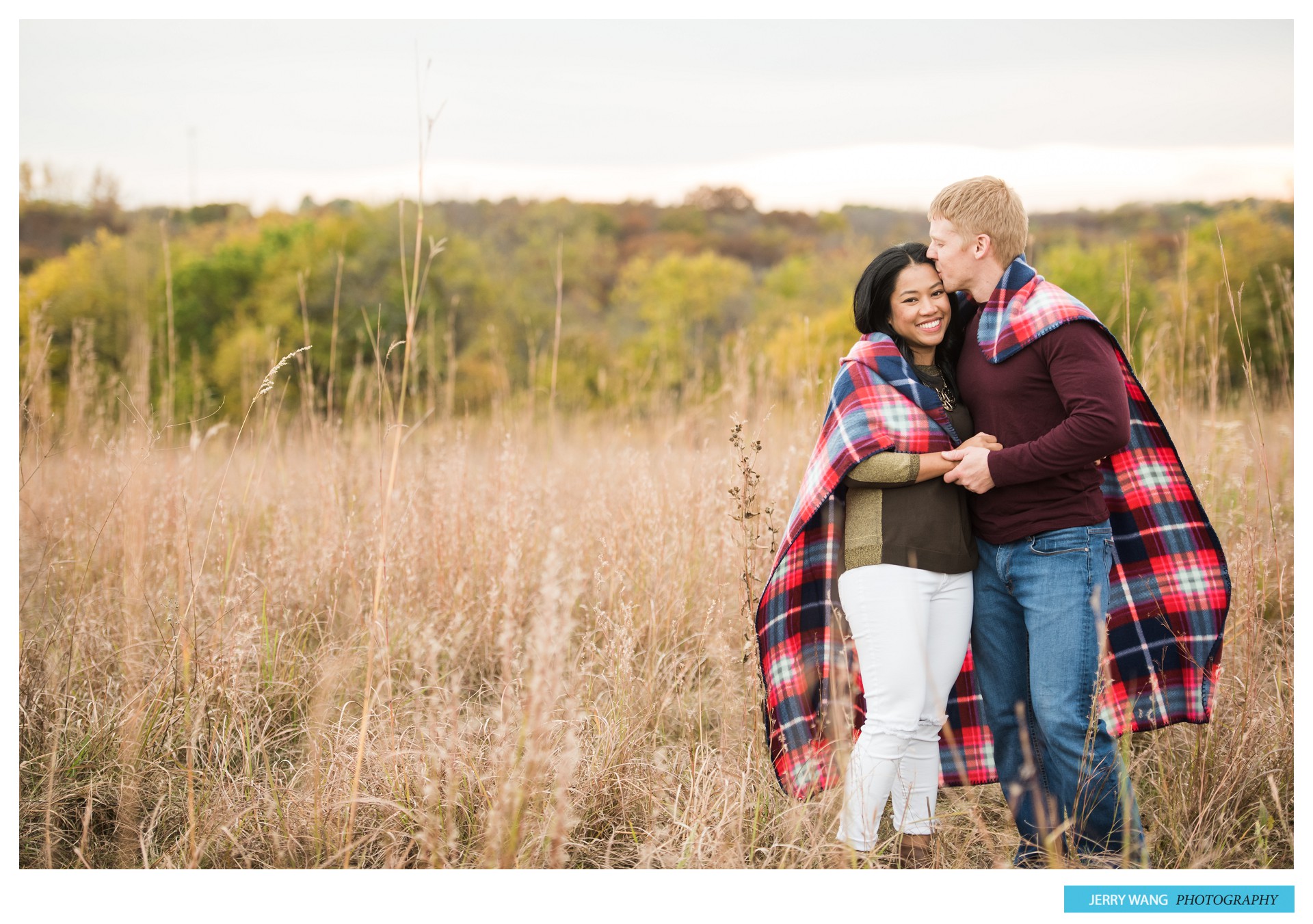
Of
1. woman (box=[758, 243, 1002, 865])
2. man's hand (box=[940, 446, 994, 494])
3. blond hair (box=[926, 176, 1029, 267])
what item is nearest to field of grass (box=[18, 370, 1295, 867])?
woman (box=[758, 243, 1002, 865])

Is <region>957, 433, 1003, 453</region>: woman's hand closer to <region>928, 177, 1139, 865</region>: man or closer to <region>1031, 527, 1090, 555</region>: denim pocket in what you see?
<region>928, 177, 1139, 865</region>: man

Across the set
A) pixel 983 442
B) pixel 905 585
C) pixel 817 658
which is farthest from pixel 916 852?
pixel 983 442

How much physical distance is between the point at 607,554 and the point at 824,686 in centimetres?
132

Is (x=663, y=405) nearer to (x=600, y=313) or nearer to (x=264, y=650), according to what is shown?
(x=264, y=650)

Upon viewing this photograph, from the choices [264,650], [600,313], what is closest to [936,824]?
[264,650]

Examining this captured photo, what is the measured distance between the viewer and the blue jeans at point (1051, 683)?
1.75m

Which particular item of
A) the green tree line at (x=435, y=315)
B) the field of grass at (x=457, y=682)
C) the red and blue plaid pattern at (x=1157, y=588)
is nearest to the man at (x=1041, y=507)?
the red and blue plaid pattern at (x=1157, y=588)

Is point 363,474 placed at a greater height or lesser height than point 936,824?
greater

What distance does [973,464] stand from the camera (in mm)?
1704

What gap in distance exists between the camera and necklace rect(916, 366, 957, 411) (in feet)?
6.20

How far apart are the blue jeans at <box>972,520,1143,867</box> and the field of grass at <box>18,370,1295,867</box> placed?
24 centimetres

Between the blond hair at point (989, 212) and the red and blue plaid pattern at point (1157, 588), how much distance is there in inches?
2.4

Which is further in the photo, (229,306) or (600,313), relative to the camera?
(600,313)

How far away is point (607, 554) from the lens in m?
3.18
